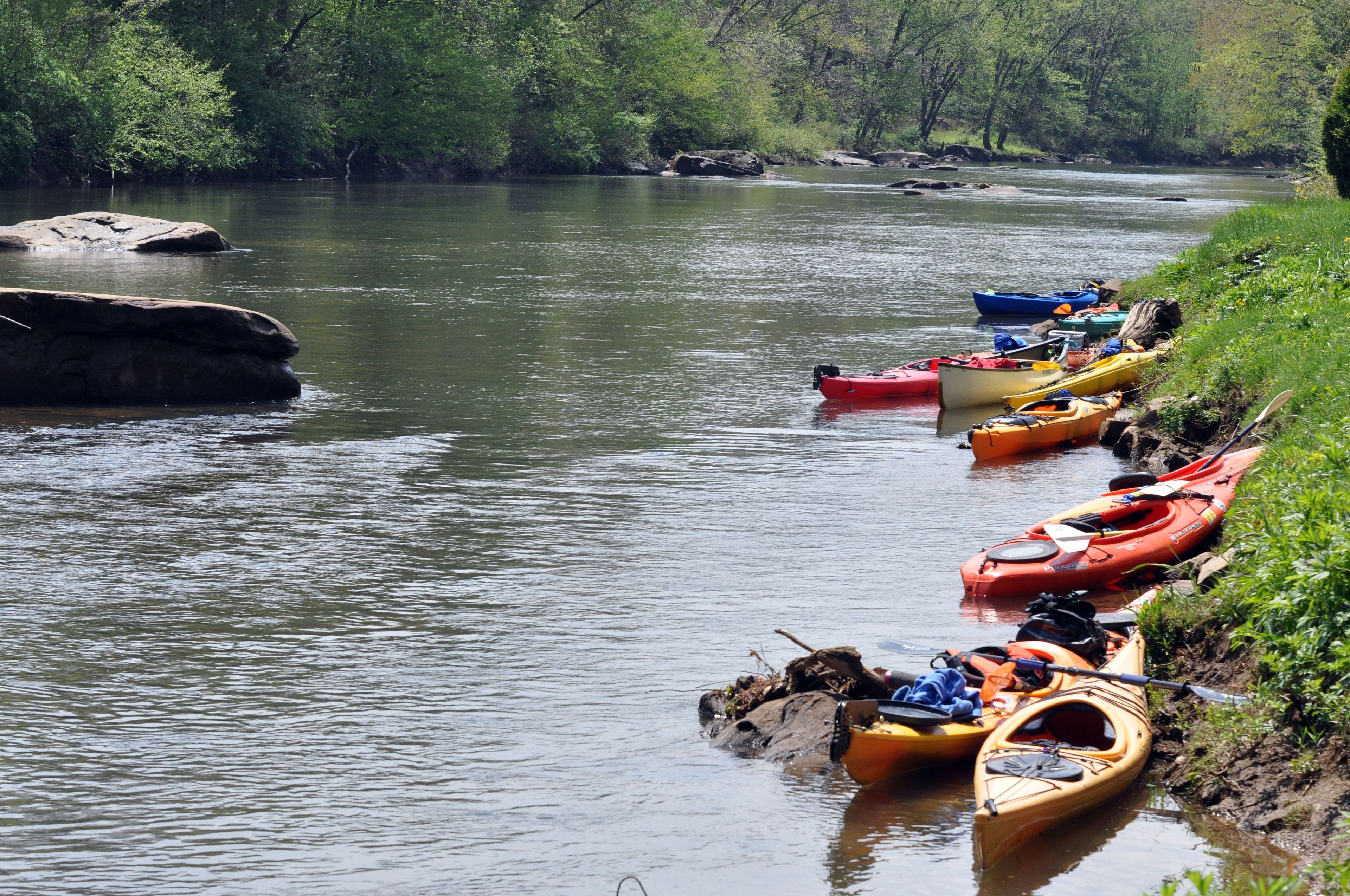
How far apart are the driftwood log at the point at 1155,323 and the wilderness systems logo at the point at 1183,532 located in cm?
934

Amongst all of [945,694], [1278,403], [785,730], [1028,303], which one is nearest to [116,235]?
[1028,303]

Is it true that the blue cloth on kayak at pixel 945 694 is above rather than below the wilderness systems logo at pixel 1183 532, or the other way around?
below

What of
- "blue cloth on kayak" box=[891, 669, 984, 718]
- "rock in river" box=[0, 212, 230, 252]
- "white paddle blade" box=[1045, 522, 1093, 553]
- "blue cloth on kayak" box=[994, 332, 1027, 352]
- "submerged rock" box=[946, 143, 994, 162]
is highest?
"submerged rock" box=[946, 143, 994, 162]

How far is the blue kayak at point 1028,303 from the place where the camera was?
25859 mm

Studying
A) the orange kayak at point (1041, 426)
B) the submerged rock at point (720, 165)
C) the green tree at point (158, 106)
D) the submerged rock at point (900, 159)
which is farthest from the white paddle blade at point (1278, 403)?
the submerged rock at point (900, 159)

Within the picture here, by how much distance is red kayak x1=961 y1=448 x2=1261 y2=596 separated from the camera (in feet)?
35.3

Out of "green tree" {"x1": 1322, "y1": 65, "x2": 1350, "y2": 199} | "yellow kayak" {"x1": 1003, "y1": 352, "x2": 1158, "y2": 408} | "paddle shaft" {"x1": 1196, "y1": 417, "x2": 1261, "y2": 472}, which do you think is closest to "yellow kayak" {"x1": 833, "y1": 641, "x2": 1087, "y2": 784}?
"paddle shaft" {"x1": 1196, "y1": 417, "x2": 1261, "y2": 472}

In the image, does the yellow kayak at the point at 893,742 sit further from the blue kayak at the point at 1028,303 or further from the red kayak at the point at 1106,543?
the blue kayak at the point at 1028,303

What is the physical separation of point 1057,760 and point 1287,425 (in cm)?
599

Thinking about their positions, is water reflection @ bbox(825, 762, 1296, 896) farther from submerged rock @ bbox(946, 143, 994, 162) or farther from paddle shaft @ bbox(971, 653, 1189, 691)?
submerged rock @ bbox(946, 143, 994, 162)

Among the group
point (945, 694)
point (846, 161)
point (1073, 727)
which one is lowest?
point (1073, 727)

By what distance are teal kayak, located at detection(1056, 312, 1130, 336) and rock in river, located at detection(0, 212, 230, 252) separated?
18.8m

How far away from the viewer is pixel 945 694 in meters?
7.76

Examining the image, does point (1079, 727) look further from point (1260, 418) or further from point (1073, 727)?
point (1260, 418)
